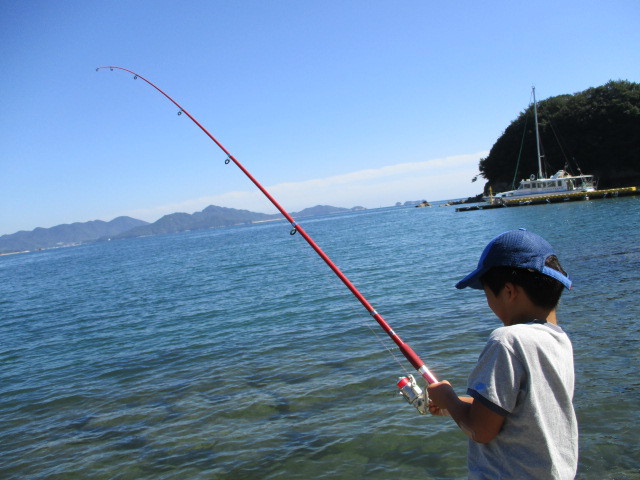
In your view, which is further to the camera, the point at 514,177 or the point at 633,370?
the point at 514,177

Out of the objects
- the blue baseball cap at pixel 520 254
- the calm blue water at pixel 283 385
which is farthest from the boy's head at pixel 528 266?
the calm blue water at pixel 283 385

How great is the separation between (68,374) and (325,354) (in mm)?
5921

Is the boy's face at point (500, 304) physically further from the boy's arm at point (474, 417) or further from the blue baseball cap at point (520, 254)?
the boy's arm at point (474, 417)

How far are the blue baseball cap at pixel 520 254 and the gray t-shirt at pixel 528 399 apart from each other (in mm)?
226

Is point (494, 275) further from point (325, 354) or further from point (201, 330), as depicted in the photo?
point (201, 330)

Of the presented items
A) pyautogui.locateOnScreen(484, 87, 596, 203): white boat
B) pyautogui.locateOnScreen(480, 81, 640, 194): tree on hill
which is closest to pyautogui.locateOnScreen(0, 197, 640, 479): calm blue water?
pyautogui.locateOnScreen(484, 87, 596, 203): white boat

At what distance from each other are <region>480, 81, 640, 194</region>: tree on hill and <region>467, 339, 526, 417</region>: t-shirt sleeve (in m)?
79.1

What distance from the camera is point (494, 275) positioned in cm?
205

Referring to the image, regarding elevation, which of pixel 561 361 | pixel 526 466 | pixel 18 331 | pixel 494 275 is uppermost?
pixel 494 275

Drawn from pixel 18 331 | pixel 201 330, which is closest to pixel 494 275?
pixel 201 330

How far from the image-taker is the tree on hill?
68.4 meters

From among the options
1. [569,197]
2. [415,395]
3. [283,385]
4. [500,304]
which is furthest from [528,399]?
[569,197]

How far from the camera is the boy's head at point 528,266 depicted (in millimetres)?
1918

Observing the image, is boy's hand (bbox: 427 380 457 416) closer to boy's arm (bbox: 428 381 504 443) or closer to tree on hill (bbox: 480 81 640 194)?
boy's arm (bbox: 428 381 504 443)
